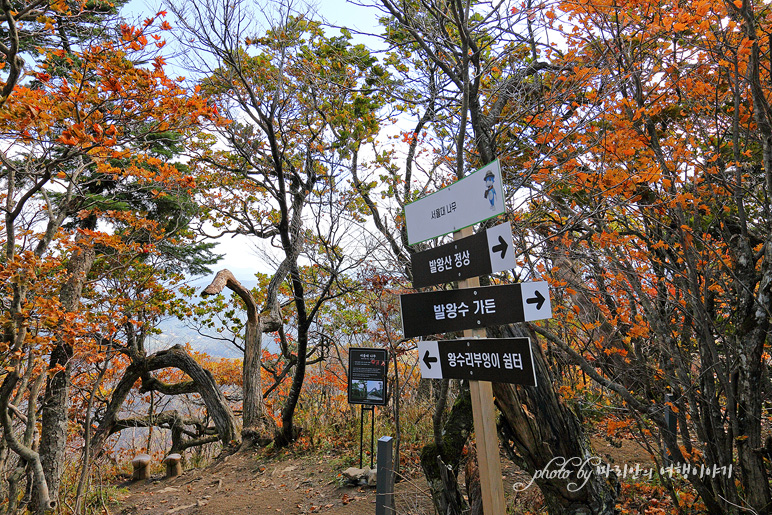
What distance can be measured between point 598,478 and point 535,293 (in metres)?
2.10

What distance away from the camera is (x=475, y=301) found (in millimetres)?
2324

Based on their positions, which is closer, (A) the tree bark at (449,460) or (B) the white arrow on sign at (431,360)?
(B) the white arrow on sign at (431,360)

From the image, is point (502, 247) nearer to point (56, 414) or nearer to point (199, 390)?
point (56, 414)

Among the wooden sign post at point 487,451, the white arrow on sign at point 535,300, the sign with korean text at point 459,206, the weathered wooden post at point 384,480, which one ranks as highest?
the sign with korean text at point 459,206

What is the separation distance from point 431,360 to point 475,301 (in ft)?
1.55

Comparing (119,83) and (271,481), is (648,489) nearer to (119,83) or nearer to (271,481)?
(271,481)

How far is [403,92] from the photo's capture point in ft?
15.9

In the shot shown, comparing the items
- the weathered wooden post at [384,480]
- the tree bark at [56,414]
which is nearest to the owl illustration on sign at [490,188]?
the weathered wooden post at [384,480]

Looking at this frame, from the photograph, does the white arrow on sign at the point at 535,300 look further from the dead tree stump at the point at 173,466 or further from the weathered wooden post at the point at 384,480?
the dead tree stump at the point at 173,466

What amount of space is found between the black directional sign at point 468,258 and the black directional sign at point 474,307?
11 cm

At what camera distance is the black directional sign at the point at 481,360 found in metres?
2.05

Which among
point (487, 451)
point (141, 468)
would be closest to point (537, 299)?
point (487, 451)

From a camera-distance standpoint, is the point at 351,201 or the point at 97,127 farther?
the point at 351,201

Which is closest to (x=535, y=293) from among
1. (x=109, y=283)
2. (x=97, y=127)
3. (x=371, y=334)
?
(x=97, y=127)
